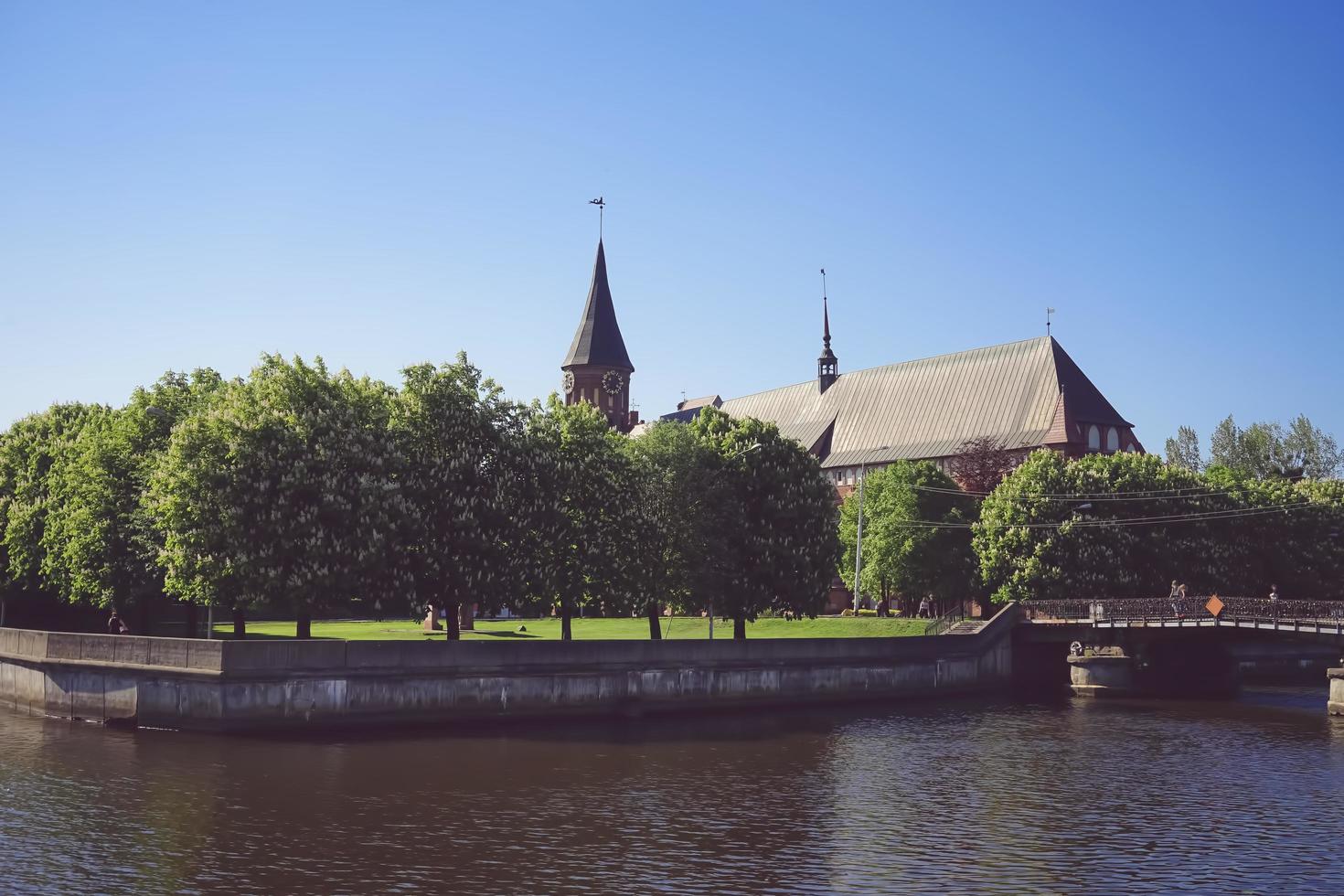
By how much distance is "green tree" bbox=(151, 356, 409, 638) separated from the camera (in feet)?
189

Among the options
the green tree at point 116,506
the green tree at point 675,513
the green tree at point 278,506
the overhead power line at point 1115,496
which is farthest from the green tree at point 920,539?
the green tree at point 116,506

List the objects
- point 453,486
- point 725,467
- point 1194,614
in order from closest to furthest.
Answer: point 453,486 < point 1194,614 < point 725,467

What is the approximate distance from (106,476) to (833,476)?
4031 inches

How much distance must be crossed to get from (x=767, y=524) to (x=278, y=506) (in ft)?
101

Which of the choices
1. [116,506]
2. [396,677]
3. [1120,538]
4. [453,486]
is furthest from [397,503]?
[1120,538]

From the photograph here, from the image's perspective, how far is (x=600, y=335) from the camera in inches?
7441

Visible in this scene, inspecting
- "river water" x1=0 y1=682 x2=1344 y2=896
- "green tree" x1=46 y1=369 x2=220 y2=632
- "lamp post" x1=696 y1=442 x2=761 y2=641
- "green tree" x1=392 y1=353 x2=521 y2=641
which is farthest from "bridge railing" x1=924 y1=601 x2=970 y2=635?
"green tree" x1=46 y1=369 x2=220 y2=632

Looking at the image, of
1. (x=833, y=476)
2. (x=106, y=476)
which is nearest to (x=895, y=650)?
(x=106, y=476)

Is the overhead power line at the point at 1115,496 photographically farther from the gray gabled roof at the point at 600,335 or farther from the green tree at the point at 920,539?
the gray gabled roof at the point at 600,335

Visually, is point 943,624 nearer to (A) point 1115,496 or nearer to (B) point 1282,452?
(A) point 1115,496

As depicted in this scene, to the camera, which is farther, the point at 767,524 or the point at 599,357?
the point at 599,357

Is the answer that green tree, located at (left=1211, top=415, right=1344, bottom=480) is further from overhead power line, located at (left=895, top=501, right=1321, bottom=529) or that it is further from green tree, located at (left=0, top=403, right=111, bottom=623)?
green tree, located at (left=0, top=403, right=111, bottom=623)

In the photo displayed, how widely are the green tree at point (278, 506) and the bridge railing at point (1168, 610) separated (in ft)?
146

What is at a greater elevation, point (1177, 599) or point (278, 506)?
point (278, 506)
